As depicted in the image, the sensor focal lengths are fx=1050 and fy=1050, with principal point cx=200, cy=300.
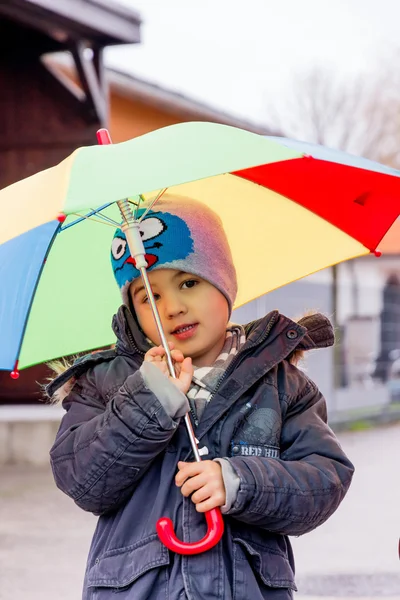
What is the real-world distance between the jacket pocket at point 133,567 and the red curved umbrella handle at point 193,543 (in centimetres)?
4

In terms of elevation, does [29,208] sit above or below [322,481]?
above

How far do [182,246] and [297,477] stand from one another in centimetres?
57

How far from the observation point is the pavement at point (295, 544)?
495 centimetres

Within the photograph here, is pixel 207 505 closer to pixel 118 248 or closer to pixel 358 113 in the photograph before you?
pixel 118 248

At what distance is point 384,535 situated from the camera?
6.04 m

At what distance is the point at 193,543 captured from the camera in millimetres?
2141

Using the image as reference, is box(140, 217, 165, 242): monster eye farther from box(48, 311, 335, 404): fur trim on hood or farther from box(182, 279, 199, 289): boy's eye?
box(48, 311, 335, 404): fur trim on hood

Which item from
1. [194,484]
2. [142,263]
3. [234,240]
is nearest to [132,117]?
[234,240]

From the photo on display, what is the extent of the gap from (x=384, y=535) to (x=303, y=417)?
13.0ft

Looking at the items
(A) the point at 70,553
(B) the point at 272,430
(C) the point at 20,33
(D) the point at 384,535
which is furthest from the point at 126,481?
(C) the point at 20,33

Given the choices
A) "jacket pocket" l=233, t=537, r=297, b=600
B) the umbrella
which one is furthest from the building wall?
"jacket pocket" l=233, t=537, r=297, b=600

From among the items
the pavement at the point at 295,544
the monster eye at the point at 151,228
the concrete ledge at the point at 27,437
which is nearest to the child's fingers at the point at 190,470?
the monster eye at the point at 151,228

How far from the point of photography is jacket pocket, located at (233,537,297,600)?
2.17 meters

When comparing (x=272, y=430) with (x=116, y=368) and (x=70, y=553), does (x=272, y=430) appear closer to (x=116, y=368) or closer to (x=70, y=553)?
(x=116, y=368)
